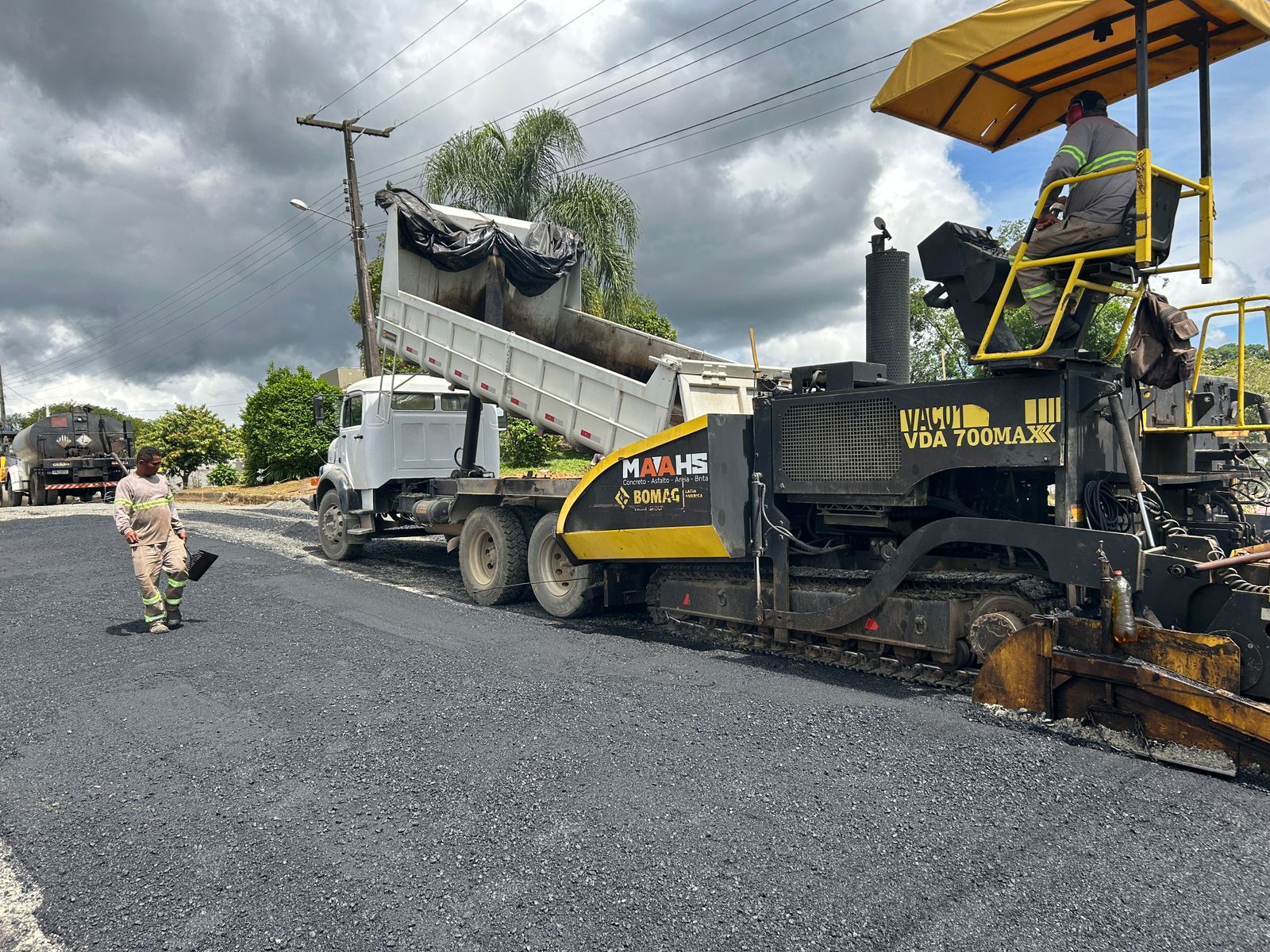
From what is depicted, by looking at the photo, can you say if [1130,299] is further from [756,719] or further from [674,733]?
[674,733]

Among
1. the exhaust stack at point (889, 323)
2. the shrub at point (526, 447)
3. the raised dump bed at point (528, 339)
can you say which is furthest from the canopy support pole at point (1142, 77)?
the shrub at point (526, 447)

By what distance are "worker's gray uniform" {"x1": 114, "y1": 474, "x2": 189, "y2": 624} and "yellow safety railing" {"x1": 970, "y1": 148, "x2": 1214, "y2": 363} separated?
264 inches

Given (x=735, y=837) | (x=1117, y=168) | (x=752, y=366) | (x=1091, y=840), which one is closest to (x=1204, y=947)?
(x=1091, y=840)

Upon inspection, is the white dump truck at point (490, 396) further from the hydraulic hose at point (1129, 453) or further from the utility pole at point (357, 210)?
the utility pole at point (357, 210)

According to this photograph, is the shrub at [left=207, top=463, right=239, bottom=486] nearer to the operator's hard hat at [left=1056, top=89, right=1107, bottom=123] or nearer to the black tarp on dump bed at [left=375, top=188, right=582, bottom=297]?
the black tarp on dump bed at [left=375, top=188, right=582, bottom=297]

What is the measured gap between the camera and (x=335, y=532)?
1184cm

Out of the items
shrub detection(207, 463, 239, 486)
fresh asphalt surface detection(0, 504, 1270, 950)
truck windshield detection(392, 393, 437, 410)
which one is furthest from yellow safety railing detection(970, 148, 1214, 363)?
shrub detection(207, 463, 239, 486)

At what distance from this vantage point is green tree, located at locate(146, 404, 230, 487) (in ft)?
96.0

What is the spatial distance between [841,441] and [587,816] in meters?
3.15

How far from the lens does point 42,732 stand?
4902 mm

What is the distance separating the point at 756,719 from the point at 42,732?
12.9ft

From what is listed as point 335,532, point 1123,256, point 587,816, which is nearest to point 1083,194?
point 1123,256

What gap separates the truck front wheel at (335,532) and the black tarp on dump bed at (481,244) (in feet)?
11.7

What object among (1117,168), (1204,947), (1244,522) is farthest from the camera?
(1244,522)
